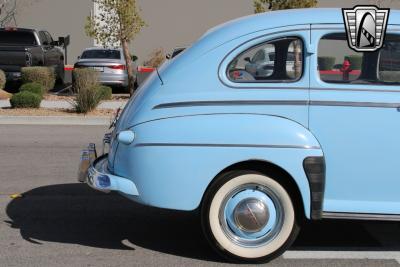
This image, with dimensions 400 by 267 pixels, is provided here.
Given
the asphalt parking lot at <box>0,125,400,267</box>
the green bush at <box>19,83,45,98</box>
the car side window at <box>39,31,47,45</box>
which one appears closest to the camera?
the asphalt parking lot at <box>0,125,400,267</box>

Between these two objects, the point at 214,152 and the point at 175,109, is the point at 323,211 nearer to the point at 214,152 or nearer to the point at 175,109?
the point at 214,152

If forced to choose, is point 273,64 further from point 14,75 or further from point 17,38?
point 17,38

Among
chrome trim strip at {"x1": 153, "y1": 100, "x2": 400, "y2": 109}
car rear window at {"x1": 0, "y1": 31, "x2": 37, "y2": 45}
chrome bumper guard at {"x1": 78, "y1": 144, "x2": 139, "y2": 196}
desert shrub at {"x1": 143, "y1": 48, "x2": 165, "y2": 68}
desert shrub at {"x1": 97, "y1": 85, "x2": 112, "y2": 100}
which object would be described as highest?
chrome trim strip at {"x1": 153, "y1": 100, "x2": 400, "y2": 109}

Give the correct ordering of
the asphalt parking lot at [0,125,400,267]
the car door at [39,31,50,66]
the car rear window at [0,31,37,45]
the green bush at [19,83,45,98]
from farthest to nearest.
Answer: the car door at [39,31,50,66] → the car rear window at [0,31,37,45] → the green bush at [19,83,45,98] → the asphalt parking lot at [0,125,400,267]

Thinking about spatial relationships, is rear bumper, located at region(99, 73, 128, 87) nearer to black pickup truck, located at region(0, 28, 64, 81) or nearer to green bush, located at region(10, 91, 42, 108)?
black pickup truck, located at region(0, 28, 64, 81)

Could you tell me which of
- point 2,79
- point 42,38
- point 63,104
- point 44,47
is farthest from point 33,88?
point 42,38

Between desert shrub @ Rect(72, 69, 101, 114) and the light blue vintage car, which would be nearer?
the light blue vintage car

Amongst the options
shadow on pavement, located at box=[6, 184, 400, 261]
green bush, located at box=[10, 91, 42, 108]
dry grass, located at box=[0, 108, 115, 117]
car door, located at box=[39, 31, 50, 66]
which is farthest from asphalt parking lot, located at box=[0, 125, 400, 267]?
car door, located at box=[39, 31, 50, 66]

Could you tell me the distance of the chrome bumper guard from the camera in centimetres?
493

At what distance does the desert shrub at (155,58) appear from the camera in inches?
1164

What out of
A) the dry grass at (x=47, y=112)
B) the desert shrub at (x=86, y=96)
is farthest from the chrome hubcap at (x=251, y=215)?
the desert shrub at (x=86, y=96)

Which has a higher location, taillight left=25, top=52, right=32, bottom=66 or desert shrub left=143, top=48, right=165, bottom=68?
taillight left=25, top=52, right=32, bottom=66

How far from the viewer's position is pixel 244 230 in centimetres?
495

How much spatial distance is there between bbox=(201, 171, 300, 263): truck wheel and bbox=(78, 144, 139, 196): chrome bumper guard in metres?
0.60
